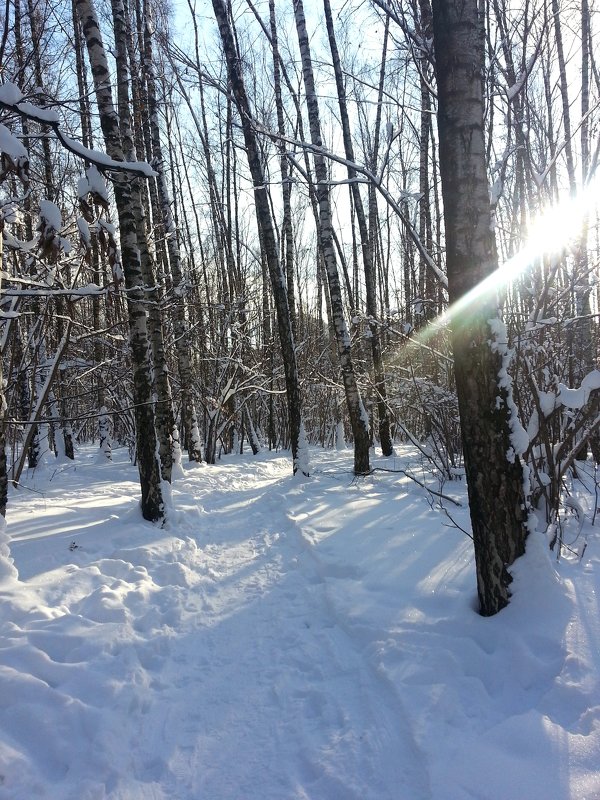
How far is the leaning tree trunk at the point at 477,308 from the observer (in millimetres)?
2664

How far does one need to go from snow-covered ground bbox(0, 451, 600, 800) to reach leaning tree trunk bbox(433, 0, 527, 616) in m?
0.28

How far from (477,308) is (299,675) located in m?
2.44

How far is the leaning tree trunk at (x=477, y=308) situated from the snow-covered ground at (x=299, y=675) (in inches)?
11.0

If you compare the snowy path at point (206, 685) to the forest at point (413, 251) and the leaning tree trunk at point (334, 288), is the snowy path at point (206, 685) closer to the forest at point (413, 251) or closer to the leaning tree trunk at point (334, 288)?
the forest at point (413, 251)

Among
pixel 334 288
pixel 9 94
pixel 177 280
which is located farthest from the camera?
pixel 177 280

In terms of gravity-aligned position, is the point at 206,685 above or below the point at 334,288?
below

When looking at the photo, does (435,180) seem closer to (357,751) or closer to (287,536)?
(287,536)

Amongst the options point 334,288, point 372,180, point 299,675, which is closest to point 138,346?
point 372,180

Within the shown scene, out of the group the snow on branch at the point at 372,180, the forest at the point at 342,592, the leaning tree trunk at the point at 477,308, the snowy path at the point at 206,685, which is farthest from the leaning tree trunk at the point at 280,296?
the leaning tree trunk at the point at 477,308

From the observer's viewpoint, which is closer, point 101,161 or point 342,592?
point 101,161

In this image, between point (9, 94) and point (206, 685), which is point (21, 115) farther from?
point (206, 685)

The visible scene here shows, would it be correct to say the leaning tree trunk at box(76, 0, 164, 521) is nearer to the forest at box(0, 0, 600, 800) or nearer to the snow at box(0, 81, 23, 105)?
the forest at box(0, 0, 600, 800)

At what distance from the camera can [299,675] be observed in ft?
9.05

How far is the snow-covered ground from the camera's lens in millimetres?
1958
